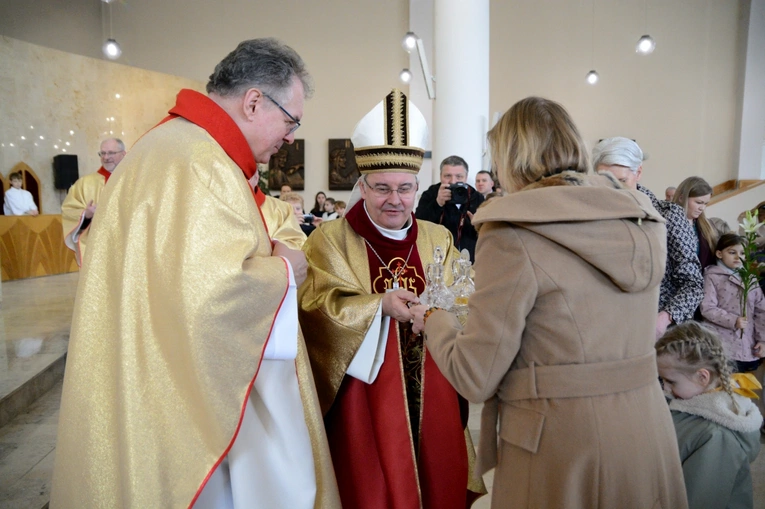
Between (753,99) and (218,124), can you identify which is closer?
(218,124)

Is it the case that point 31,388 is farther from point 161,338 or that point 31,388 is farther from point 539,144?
point 539,144

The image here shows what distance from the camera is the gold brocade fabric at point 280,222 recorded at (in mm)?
3869

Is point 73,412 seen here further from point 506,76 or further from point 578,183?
point 506,76

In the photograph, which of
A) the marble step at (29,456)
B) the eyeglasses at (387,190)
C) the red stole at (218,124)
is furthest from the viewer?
the marble step at (29,456)

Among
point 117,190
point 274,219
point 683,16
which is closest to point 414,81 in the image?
point 683,16

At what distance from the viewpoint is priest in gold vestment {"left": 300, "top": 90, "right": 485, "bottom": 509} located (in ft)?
6.99

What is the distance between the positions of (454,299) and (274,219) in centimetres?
233

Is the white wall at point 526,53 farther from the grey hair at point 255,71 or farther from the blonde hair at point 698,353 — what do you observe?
the grey hair at point 255,71

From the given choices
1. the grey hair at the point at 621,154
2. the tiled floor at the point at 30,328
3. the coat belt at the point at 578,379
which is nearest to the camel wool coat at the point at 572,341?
the coat belt at the point at 578,379

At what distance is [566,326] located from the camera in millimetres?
1411

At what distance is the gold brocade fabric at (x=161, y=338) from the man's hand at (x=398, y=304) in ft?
2.02

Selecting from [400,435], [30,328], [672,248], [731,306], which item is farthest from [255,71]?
[30,328]

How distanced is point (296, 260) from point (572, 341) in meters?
0.81

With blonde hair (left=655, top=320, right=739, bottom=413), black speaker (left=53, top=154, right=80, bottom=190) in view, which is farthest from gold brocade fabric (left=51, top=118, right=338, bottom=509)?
black speaker (left=53, top=154, right=80, bottom=190)
